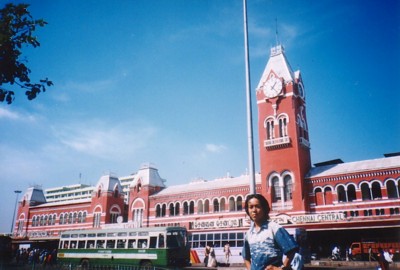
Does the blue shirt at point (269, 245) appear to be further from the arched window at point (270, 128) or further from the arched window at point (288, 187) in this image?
the arched window at point (270, 128)

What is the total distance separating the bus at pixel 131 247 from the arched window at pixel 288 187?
1303 centimetres

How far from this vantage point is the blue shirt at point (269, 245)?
4336mm

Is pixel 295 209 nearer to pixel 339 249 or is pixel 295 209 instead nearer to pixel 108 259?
pixel 339 249

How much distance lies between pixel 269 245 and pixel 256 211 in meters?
0.50

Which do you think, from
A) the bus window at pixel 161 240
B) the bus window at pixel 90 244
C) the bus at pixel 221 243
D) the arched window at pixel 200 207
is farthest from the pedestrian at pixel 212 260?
the arched window at pixel 200 207

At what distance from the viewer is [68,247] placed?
90.2ft

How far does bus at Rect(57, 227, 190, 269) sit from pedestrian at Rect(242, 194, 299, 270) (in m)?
16.7

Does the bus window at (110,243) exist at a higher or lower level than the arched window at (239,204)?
lower

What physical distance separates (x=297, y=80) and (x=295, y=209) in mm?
13969

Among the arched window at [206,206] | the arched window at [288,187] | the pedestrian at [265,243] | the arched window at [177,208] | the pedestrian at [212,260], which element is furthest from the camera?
the arched window at [177,208]

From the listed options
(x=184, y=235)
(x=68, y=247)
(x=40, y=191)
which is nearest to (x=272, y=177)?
(x=184, y=235)

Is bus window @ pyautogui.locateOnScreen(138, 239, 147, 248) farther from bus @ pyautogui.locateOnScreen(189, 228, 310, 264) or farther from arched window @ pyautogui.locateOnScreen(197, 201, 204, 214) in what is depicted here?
arched window @ pyautogui.locateOnScreen(197, 201, 204, 214)

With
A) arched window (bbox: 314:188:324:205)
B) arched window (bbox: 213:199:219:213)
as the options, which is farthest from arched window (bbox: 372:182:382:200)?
arched window (bbox: 213:199:219:213)

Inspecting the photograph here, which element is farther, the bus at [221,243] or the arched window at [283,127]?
the arched window at [283,127]
